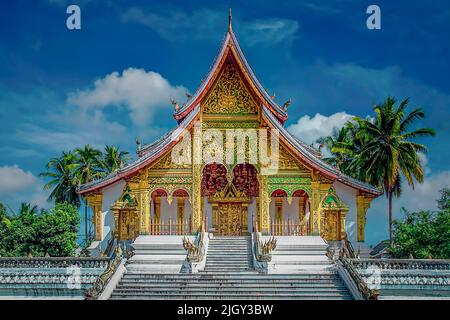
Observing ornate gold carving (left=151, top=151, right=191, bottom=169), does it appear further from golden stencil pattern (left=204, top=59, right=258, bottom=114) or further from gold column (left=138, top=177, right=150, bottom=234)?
golden stencil pattern (left=204, top=59, right=258, bottom=114)

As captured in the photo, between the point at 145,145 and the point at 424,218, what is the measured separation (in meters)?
12.8

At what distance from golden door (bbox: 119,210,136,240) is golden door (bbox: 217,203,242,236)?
155 inches

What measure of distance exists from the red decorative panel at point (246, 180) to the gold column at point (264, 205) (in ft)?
7.49

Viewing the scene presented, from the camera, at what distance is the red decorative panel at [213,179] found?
26266mm

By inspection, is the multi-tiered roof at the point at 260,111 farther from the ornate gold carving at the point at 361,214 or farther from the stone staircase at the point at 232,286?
the stone staircase at the point at 232,286

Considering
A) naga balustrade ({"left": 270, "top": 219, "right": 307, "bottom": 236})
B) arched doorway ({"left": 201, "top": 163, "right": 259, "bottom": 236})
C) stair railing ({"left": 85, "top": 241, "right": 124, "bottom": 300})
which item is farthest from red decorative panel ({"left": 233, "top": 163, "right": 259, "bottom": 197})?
stair railing ({"left": 85, "top": 241, "right": 124, "bottom": 300})

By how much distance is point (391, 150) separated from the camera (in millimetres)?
32281

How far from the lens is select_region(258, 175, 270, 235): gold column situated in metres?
23.9

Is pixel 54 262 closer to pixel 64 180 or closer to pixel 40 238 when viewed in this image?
pixel 40 238

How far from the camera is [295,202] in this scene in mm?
27203

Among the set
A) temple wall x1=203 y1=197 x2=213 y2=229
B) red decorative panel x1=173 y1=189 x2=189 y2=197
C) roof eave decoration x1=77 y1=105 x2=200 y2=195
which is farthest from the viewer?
temple wall x1=203 y1=197 x2=213 y2=229

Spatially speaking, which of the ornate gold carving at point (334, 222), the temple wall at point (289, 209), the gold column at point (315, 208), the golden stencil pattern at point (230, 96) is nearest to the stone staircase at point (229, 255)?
the gold column at point (315, 208)

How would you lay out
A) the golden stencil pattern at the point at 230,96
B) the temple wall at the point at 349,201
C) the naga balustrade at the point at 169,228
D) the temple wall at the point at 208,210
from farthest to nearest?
1. the temple wall at the point at 349,201
2. the temple wall at the point at 208,210
3. the golden stencil pattern at the point at 230,96
4. the naga balustrade at the point at 169,228
